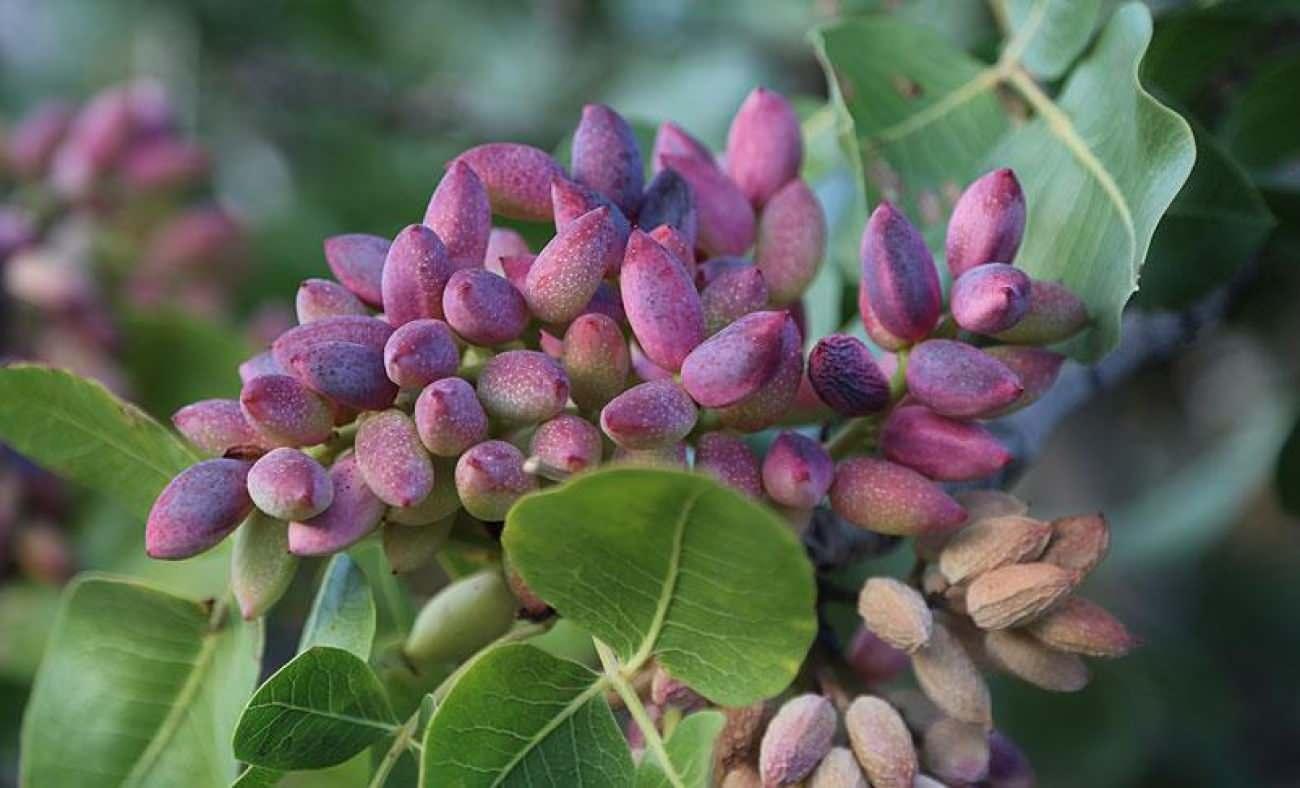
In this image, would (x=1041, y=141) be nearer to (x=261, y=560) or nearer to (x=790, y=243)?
(x=790, y=243)

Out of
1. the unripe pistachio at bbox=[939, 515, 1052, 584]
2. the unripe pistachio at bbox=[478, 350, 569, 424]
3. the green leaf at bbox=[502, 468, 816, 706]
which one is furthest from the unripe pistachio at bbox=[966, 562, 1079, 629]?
the unripe pistachio at bbox=[478, 350, 569, 424]

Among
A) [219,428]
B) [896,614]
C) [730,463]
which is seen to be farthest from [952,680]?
[219,428]

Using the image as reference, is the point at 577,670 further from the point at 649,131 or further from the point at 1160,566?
the point at 1160,566

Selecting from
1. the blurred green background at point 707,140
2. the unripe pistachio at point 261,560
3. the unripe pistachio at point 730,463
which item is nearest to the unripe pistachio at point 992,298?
the unripe pistachio at point 730,463

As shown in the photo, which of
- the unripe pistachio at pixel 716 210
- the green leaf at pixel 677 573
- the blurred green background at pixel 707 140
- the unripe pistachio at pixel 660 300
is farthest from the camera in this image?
the blurred green background at pixel 707 140

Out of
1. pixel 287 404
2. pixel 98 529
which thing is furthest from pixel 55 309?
pixel 287 404

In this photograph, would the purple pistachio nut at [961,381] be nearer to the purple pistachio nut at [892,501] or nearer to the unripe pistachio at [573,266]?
the purple pistachio nut at [892,501]

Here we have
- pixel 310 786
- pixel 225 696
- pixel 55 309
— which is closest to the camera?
pixel 225 696
